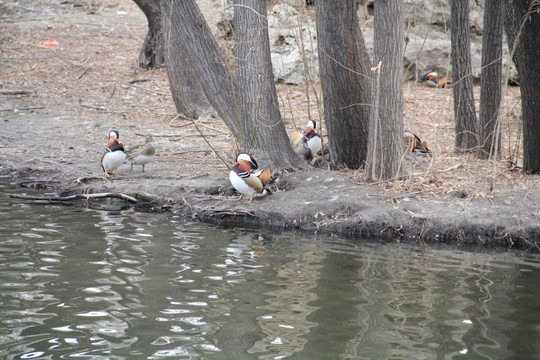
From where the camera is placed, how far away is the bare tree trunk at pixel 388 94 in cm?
855

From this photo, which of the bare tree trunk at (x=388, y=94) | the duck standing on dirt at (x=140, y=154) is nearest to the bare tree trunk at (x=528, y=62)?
the bare tree trunk at (x=388, y=94)

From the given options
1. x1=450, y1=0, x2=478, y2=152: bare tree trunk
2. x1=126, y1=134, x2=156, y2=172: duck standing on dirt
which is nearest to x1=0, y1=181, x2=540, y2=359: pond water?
x1=126, y1=134, x2=156, y2=172: duck standing on dirt

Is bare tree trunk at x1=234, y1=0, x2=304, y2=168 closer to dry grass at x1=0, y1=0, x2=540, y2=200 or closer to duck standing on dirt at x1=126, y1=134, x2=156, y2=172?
dry grass at x1=0, y1=0, x2=540, y2=200

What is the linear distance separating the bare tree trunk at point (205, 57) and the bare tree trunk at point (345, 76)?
142 centimetres

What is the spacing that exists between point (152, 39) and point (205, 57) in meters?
8.45

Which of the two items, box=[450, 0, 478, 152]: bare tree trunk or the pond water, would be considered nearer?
the pond water

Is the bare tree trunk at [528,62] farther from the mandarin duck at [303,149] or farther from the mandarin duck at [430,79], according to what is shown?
the mandarin duck at [430,79]

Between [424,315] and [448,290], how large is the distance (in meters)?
0.78

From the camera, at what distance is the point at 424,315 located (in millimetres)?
5672

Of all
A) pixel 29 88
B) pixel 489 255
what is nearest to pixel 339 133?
pixel 489 255

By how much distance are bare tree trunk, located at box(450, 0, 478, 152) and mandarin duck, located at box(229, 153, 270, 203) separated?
11.8 ft

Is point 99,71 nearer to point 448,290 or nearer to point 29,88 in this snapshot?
point 29,88

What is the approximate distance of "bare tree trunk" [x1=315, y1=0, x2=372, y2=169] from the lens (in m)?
9.55

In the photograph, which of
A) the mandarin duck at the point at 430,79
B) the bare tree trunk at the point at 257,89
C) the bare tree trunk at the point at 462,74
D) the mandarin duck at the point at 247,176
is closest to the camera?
the mandarin duck at the point at 247,176
